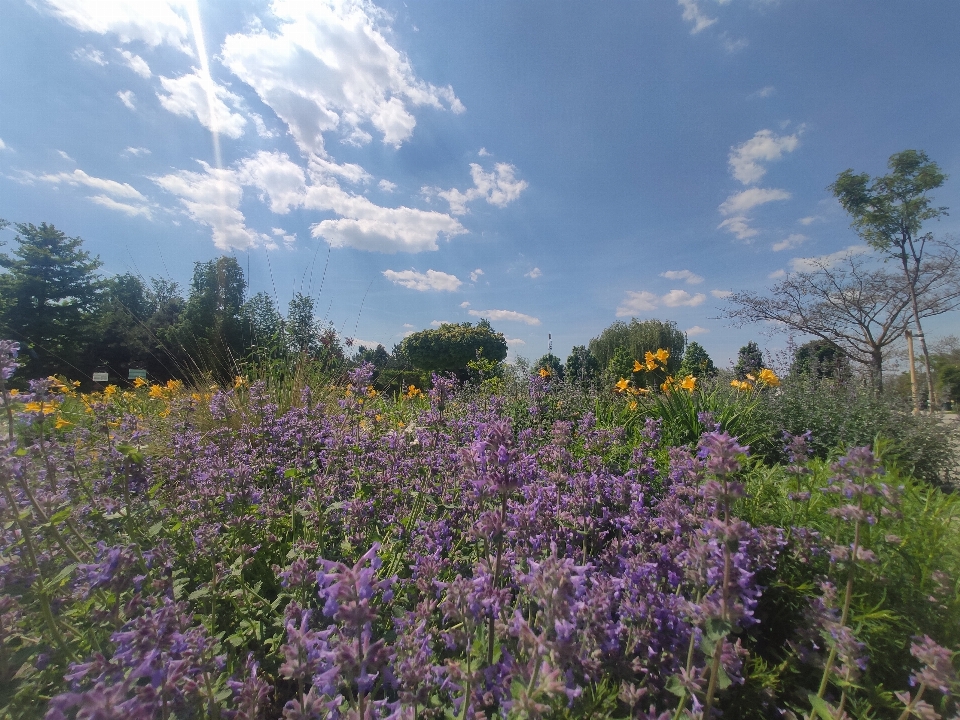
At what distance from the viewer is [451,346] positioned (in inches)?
1153

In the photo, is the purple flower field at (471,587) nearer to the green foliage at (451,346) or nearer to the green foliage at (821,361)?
the green foliage at (821,361)

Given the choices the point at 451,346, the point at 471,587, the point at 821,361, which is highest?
the point at 451,346

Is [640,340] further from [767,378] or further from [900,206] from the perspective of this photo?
[767,378]

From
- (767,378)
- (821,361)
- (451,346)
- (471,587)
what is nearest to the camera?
(471,587)

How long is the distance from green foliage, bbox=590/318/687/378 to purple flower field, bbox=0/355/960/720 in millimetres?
27634

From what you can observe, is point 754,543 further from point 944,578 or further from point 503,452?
point 503,452

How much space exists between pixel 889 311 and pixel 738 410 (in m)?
17.3

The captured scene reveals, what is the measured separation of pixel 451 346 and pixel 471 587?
92.1 ft

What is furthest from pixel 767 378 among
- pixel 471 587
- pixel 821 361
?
pixel 821 361

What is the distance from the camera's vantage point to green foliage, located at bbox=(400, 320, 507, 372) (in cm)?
2917

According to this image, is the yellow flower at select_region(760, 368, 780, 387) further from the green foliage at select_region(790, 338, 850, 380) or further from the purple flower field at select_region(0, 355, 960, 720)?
the purple flower field at select_region(0, 355, 960, 720)

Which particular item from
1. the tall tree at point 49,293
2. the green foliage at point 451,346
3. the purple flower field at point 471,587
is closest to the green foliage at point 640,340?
the green foliage at point 451,346

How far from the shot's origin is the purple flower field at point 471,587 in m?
1.21

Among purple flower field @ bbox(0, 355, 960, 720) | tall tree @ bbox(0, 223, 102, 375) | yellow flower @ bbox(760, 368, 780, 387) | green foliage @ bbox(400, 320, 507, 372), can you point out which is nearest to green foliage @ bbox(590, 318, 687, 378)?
green foliage @ bbox(400, 320, 507, 372)
